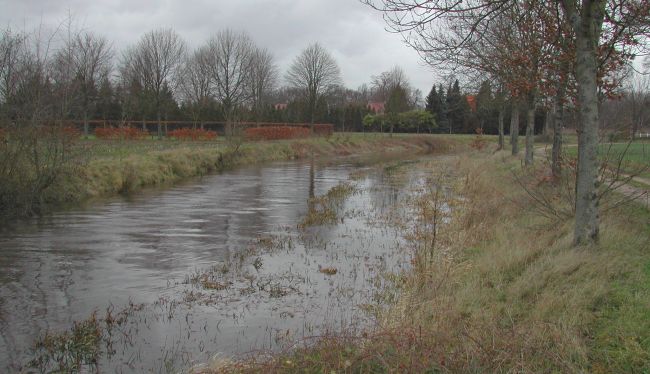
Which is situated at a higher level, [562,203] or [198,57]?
[198,57]

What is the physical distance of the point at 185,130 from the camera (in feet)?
137

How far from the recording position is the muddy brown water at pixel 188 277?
6.48 m

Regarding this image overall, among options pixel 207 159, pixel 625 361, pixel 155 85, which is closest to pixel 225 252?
pixel 625 361

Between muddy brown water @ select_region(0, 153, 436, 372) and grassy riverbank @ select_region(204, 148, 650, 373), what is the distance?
808mm

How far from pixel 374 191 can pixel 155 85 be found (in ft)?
116

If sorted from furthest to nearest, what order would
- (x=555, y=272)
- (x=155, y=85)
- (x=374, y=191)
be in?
→ 1. (x=155, y=85)
2. (x=374, y=191)
3. (x=555, y=272)

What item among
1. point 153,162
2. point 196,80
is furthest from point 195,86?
point 153,162

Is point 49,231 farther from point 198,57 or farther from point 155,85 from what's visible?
point 198,57

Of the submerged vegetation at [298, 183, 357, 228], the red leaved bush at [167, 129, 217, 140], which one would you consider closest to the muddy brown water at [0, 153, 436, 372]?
the submerged vegetation at [298, 183, 357, 228]

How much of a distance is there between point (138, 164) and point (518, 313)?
18319mm

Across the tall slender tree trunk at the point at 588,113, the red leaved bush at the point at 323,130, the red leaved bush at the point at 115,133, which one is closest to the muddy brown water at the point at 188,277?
the tall slender tree trunk at the point at 588,113

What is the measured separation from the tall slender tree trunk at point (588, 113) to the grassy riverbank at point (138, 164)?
13.2m

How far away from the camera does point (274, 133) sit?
4597cm

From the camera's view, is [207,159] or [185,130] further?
[185,130]
